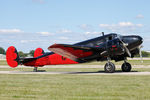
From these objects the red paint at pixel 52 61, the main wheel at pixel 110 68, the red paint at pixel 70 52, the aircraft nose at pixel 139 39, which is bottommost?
the main wheel at pixel 110 68

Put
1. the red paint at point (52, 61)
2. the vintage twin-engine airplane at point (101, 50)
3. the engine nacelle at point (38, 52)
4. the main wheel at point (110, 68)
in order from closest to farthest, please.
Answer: the vintage twin-engine airplane at point (101, 50) < the main wheel at point (110, 68) < the red paint at point (52, 61) < the engine nacelle at point (38, 52)

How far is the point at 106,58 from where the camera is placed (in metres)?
21.2

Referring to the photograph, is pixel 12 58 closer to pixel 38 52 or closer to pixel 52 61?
pixel 38 52

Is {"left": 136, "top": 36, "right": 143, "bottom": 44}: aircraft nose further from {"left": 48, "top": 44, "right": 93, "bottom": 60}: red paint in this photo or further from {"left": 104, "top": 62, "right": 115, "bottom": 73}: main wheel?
{"left": 48, "top": 44, "right": 93, "bottom": 60}: red paint

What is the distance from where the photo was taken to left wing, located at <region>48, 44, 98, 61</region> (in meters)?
19.8

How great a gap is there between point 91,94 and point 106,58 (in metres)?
11.8

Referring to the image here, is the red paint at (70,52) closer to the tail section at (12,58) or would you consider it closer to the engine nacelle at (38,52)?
the engine nacelle at (38,52)

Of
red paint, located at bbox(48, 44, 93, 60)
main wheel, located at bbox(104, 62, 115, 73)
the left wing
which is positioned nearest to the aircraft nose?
main wheel, located at bbox(104, 62, 115, 73)

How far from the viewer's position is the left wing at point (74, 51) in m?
19.8

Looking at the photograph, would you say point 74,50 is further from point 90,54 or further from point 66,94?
point 66,94

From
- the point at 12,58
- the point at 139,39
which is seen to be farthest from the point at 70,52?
the point at 12,58

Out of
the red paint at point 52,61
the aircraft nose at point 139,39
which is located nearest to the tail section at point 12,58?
the red paint at point 52,61

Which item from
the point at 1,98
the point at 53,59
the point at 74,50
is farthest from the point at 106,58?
the point at 1,98

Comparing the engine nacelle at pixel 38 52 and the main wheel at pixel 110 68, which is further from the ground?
the engine nacelle at pixel 38 52
